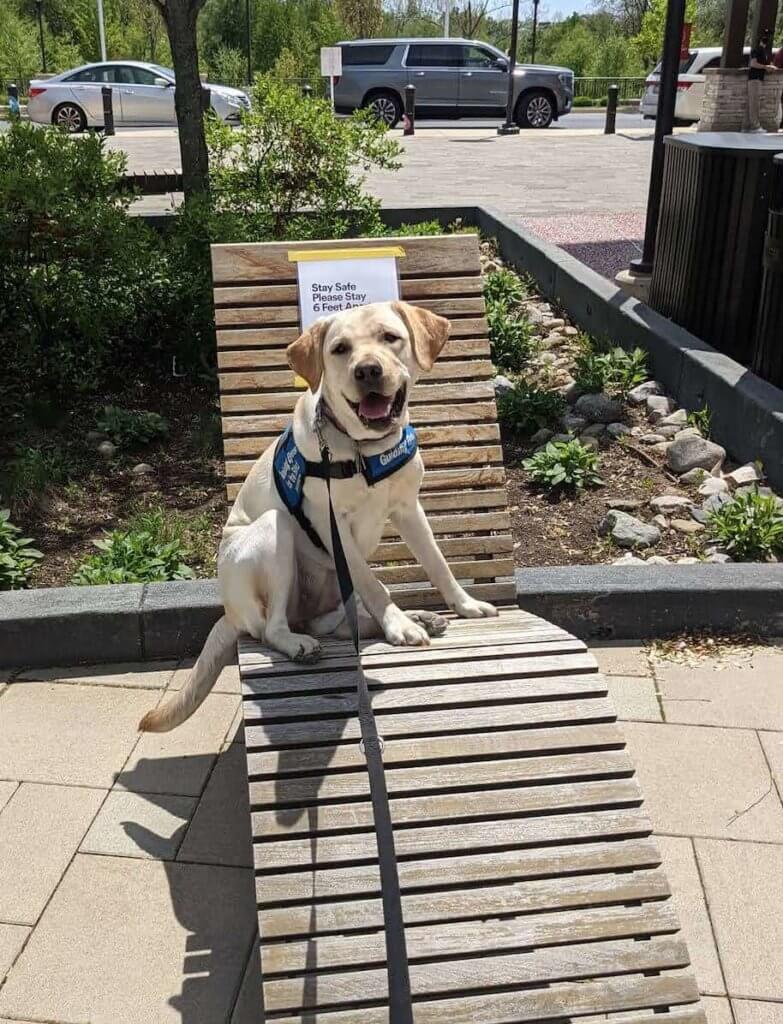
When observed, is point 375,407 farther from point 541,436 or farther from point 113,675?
point 541,436

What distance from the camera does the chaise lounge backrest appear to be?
13.3 feet

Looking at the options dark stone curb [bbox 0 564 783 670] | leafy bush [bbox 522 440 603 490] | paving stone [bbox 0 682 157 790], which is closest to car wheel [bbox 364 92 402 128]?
leafy bush [bbox 522 440 603 490]

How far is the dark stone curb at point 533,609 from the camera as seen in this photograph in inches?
165

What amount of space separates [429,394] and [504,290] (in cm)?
447

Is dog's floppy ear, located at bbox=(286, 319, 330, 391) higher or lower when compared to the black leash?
higher

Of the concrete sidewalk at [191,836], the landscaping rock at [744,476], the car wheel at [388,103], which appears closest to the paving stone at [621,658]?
the concrete sidewalk at [191,836]

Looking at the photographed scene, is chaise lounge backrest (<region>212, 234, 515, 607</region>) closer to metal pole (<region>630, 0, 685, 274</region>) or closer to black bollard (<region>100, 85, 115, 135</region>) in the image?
metal pole (<region>630, 0, 685, 274</region>)

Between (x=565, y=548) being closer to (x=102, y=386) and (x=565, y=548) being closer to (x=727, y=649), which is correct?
(x=727, y=649)

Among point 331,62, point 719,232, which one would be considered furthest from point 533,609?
point 331,62

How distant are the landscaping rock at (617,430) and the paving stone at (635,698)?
7.73ft

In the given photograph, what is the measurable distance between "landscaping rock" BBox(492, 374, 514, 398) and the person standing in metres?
5.39

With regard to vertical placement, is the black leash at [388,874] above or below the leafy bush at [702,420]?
above

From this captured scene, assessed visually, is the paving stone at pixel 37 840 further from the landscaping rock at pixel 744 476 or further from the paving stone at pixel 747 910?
the landscaping rock at pixel 744 476

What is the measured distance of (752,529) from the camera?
472 cm
